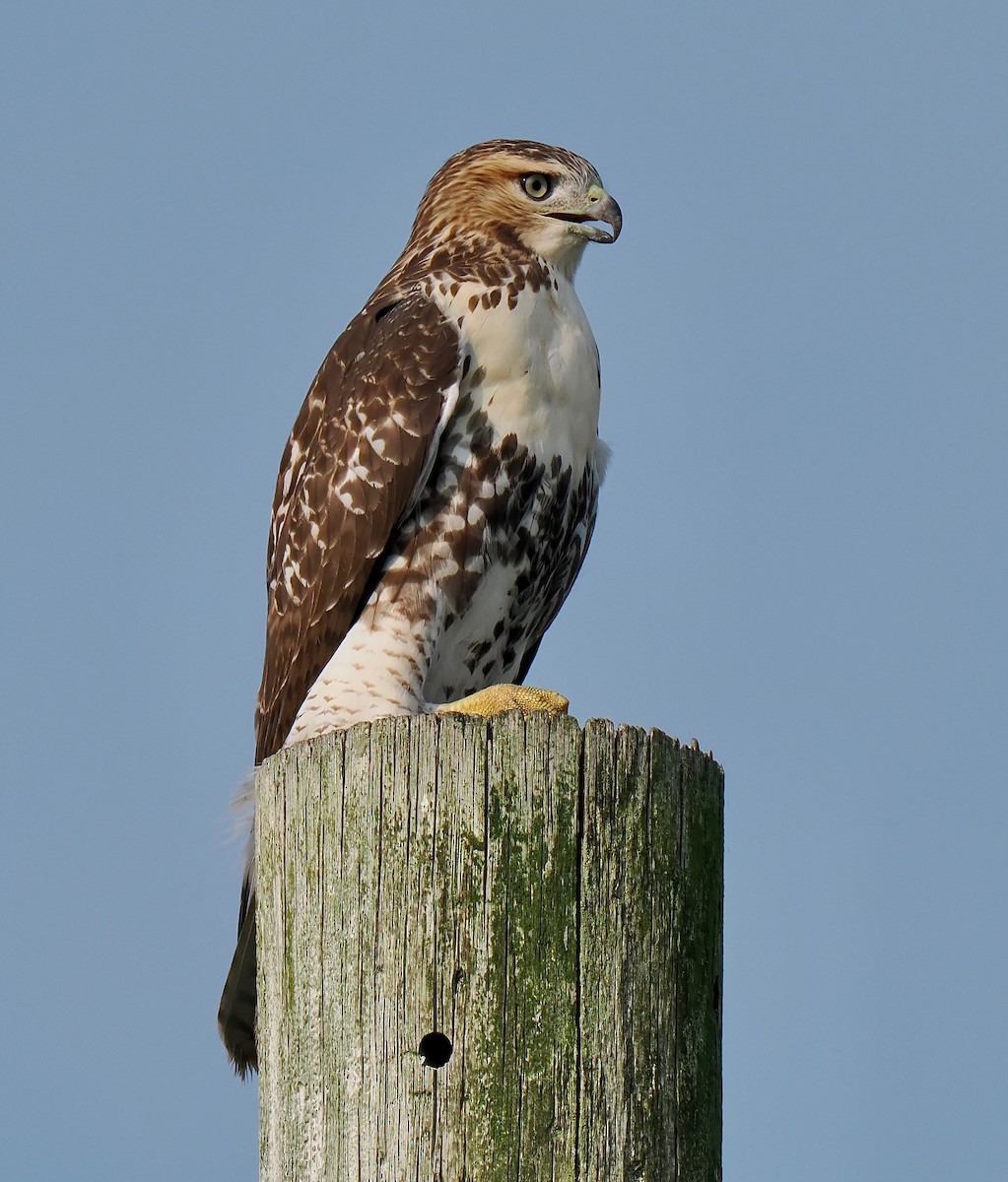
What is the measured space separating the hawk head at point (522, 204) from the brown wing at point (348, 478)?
391 mm

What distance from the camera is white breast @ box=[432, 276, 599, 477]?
5.00 m

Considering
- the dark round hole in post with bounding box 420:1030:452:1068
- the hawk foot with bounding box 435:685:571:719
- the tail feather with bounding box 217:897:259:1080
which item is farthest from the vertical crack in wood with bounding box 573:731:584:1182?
the tail feather with bounding box 217:897:259:1080

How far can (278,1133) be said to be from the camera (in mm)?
3039

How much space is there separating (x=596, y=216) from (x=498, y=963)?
10.1ft

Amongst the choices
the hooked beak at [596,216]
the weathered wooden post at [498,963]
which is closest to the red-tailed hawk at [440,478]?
the hooked beak at [596,216]

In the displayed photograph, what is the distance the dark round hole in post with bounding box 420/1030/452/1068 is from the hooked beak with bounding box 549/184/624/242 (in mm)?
3096

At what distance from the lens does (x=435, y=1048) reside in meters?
2.90

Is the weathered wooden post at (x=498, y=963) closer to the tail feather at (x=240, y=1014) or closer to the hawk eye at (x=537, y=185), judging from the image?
the tail feather at (x=240, y=1014)

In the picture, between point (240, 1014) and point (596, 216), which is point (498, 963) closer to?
point (240, 1014)

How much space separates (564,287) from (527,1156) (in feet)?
10.3

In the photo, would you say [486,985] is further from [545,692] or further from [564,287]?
[564,287]

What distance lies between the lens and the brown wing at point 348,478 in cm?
493

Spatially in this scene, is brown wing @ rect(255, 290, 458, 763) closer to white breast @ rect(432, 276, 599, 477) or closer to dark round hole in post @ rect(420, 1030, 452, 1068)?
white breast @ rect(432, 276, 599, 477)

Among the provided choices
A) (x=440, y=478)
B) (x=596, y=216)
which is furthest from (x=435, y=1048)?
(x=596, y=216)
